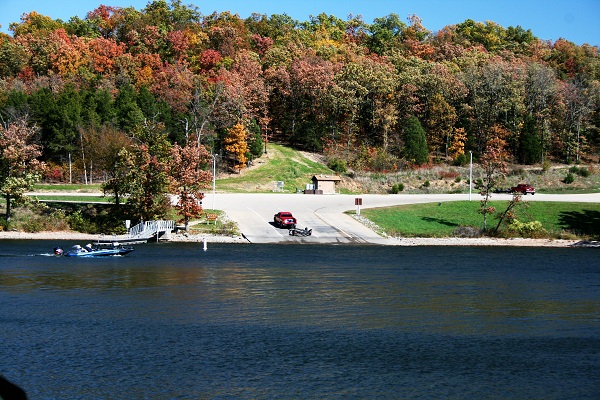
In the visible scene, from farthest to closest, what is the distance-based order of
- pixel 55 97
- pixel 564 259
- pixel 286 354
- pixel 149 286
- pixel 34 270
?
pixel 55 97, pixel 564 259, pixel 34 270, pixel 149 286, pixel 286 354

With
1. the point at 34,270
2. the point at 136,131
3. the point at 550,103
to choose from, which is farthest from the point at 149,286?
the point at 550,103

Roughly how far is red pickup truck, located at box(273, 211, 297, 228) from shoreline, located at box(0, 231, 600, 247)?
5.15 meters

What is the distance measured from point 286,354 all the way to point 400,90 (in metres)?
102

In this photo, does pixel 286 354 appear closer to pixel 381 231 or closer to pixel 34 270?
pixel 34 270

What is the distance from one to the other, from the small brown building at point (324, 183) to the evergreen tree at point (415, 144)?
17.4m

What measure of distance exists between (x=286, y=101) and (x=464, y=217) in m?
57.6

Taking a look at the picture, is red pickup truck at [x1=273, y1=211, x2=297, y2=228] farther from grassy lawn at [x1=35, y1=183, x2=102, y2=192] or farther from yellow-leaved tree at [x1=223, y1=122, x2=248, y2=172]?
yellow-leaved tree at [x1=223, y1=122, x2=248, y2=172]

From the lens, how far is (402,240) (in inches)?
2982

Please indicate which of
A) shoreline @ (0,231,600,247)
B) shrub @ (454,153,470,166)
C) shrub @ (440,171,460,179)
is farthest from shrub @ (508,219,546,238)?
shrub @ (454,153,470,166)

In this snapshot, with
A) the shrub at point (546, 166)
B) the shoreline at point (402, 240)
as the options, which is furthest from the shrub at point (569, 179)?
the shoreline at point (402, 240)

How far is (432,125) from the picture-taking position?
413 ft

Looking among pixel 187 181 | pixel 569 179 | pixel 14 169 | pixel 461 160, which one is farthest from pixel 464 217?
pixel 14 169

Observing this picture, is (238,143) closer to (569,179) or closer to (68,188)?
(68,188)

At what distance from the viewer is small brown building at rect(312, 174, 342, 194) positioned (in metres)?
107
